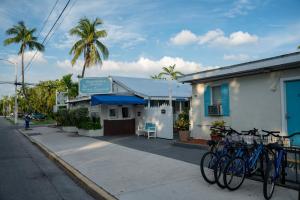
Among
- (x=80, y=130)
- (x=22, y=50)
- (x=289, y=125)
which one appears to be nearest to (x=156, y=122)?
(x=80, y=130)

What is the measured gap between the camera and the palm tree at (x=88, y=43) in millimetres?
27888

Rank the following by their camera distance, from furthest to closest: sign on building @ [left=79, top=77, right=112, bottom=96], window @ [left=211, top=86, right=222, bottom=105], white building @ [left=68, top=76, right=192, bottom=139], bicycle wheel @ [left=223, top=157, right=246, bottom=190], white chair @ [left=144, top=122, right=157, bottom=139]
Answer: sign on building @ [left=79, top=77, right=112, bottom=96]
white building @ [left=68, top=76, right=192, bottom=139]
white chair @ [left=144, top=122, right=157, bottom=139]
window @ [left=211, top=86, right=222, bottom=105]
bicycle wheel @ [left=223, top=157, right=246, bottom=190]

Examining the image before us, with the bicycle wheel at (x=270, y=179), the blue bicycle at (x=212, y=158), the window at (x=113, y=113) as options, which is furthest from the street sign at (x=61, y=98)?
the bicycle wheel at (x=270, y=179)

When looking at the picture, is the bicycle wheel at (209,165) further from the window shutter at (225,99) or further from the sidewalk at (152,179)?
the window shutter at (225,99)

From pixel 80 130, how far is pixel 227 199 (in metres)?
15.9

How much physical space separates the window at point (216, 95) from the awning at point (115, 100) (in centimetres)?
664

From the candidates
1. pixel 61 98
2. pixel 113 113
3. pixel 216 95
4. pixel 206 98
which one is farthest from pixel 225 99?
pixel 61 98

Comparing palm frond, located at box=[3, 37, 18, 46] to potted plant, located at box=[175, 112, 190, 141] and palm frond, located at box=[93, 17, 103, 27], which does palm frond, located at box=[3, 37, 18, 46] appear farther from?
potted plant, located at box=[175, 112, 190, 141]

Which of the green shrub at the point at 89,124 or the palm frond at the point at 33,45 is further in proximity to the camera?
the palm frond at the point at 33,45

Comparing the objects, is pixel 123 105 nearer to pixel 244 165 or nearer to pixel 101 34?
pixel 101 34

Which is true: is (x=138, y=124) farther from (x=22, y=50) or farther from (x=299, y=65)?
(x=22, y=50)

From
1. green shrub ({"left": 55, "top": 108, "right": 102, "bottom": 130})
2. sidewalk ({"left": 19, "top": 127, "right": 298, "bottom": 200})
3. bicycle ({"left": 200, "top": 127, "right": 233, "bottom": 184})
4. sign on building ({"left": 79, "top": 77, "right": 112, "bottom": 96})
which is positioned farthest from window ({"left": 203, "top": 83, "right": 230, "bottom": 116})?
sign on building ({"left": 79, "top": 77, "right": 112, "bottom": 96})

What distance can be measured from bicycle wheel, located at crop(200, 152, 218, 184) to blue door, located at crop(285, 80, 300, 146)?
4.05 metres

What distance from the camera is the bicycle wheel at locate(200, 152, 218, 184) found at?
5875 mm
